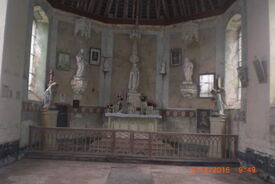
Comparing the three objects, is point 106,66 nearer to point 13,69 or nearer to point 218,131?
point 13,69

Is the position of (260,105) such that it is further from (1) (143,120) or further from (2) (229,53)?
(1) (143,120)

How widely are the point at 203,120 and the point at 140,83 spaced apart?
12.7 ft

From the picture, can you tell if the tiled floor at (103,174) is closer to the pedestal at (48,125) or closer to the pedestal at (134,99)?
the pedestal at (48,125)

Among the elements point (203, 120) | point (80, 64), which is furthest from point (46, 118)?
point (203, 120)

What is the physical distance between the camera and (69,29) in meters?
12.2

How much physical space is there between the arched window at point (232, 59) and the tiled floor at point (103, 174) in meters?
3.84

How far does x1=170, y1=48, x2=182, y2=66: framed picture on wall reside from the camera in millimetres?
12820

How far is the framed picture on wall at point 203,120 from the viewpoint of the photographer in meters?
11.5

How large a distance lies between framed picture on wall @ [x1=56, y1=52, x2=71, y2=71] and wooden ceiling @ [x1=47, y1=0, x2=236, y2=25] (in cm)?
218

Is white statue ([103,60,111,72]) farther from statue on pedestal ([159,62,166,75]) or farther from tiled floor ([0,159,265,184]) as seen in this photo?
tiled floor ([0,159,265,184])

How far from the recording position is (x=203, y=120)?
11.6 meters

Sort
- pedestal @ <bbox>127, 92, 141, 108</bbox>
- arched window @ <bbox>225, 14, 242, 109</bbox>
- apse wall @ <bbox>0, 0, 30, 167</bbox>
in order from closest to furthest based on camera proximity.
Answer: apse wall @ <bbox>0, 0, 30, 167</bbox> < arched window @ <bbox>225, 14, 242, 109</bbox> < pedestal @ <bbox>127, 92, 141, 108</bbox>

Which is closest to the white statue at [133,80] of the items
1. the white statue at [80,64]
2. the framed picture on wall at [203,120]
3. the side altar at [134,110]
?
the side altar at [134,110]

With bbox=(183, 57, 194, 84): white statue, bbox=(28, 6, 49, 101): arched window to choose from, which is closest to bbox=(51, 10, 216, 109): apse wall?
bbox=(183, 57, 194, 84): white statue
